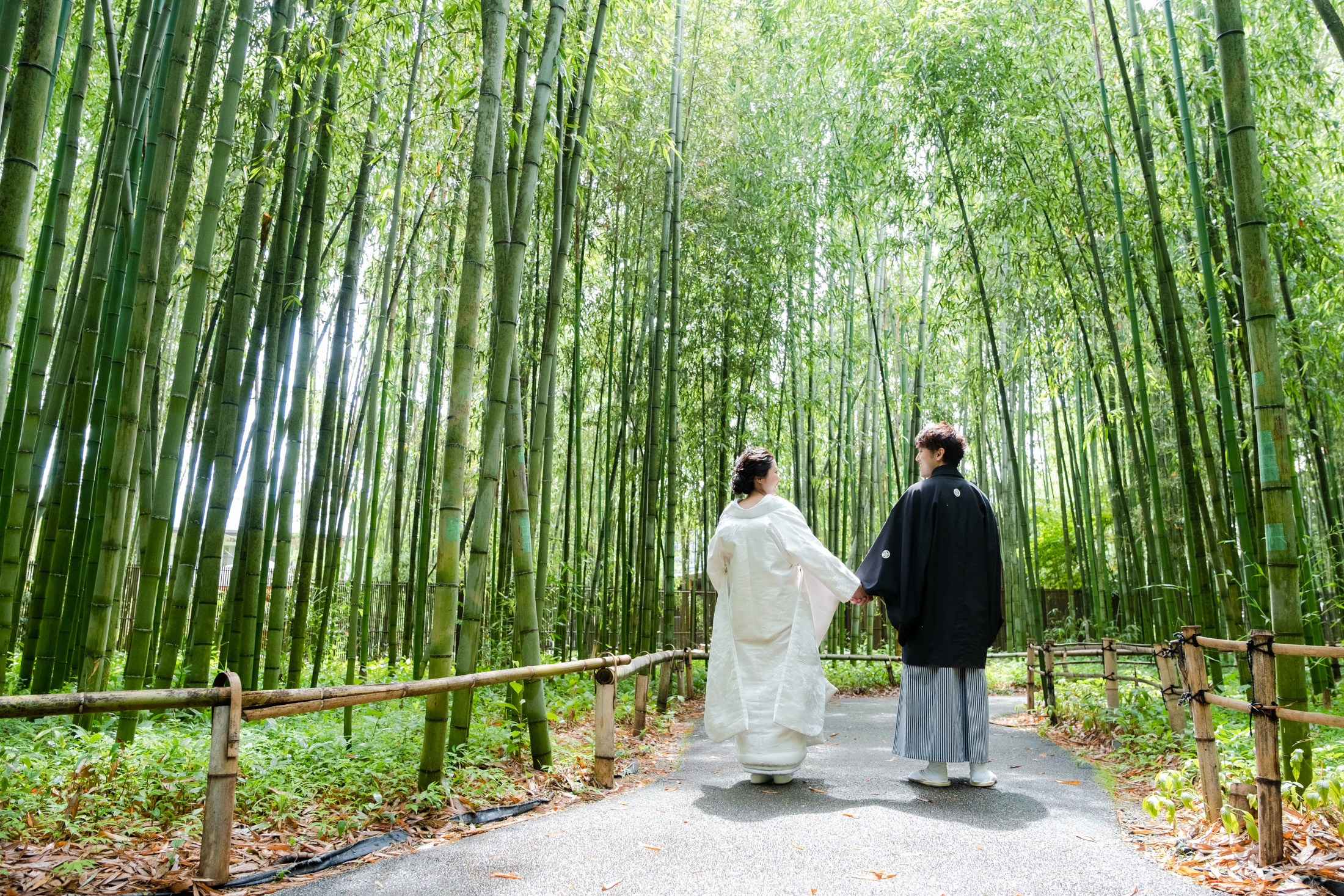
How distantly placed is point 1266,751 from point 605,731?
1.98 meters

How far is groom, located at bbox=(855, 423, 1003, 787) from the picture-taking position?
3041 millimetres

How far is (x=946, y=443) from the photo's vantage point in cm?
335

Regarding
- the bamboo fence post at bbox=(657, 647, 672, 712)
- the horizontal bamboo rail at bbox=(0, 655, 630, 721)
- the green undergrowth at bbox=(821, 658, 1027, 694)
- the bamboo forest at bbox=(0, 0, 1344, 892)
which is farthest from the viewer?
the green undergrowth at bbox=(821, 658, 1027, 694)

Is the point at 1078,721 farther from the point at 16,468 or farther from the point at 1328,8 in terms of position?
the point at 16,468

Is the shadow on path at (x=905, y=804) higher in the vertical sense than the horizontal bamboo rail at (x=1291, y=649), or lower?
lower

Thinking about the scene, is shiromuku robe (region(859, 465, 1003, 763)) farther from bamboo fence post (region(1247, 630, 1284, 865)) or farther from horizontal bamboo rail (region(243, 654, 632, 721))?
horizontal bamboo rail (region(243, 654, 632, 721))

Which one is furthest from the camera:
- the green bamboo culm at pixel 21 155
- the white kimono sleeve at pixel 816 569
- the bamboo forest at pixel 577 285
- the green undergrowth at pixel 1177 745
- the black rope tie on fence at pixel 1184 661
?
the white kimono sleeve at pixel 816 569

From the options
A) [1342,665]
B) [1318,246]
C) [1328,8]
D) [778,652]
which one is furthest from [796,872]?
[1342,665]

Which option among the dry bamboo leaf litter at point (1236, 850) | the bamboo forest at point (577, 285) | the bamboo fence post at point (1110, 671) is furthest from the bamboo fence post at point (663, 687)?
the dry bamboo leaf litter at point (1236, 850)

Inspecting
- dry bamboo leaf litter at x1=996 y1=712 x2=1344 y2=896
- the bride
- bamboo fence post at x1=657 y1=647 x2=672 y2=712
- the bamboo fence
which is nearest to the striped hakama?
the bride

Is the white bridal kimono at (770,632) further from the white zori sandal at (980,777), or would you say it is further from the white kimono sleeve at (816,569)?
the white zori sandal at (980,777)

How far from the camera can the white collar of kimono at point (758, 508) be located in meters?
3.35

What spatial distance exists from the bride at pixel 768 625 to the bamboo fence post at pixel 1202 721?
1.13 meters

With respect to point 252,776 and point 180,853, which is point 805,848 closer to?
point 180,853
